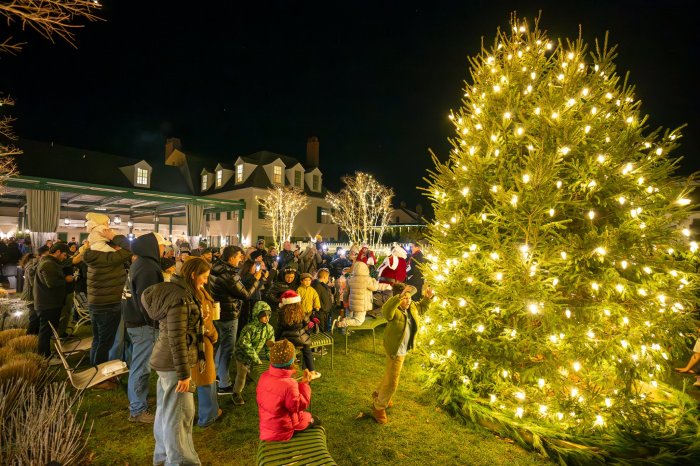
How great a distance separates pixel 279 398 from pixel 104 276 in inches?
176

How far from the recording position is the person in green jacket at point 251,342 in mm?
5133

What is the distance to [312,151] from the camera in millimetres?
38250

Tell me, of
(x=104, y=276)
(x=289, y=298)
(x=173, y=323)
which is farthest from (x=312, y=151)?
(x=173, y=323)

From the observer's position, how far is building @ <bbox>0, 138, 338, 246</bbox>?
908 inches

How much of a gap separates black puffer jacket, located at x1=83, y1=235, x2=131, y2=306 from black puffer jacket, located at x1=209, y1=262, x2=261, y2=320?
5.99 feet

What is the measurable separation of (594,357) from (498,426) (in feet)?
5.35

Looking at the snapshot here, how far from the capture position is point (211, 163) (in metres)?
36.7

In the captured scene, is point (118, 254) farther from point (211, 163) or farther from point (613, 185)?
point (211, 163)

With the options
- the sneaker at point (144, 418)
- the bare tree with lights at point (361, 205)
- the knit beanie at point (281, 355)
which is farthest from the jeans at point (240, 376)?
the bare tree with lights at point (361, 205)

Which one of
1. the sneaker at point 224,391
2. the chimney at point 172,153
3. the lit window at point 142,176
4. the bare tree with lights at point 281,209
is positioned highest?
the chimney at point 172,153

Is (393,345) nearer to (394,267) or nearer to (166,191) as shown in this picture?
(394,267)

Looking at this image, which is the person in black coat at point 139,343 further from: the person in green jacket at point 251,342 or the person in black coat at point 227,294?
the person in green jacket at point 251,342

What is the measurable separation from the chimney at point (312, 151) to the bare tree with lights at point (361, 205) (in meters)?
4.96

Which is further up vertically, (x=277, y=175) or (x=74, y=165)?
(x=277, y=175)
